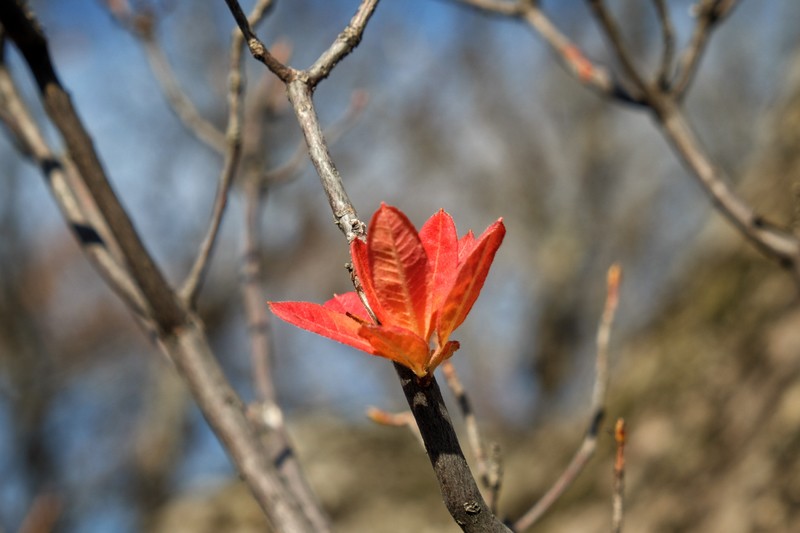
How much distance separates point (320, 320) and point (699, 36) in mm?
1409

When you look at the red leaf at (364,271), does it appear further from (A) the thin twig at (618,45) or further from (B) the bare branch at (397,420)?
(A) the thin twig at (618,45)

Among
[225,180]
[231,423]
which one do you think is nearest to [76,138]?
[225,180]

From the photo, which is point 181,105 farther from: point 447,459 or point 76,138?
point 447,459

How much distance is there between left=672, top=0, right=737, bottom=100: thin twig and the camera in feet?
5.33

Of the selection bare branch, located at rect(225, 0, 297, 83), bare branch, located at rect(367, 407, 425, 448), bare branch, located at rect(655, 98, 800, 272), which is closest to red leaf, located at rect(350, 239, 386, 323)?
bare branch, located at rect(225, 0, 297, 83)

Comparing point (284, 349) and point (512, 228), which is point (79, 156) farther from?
point (284, 349)

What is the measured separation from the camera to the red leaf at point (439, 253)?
605mm

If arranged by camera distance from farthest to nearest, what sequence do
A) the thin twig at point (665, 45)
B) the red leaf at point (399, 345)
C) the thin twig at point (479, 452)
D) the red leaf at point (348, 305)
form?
the thin twig at point (665, 45), the thin twig at point (479, 452), the red leaf at point (348, 305), the red leaf at point (399, 345)

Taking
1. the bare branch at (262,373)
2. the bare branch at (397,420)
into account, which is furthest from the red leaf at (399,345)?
the bare branch at (262,373)

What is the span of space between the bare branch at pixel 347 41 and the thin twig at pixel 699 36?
3.82 feet

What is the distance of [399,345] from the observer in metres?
0.55

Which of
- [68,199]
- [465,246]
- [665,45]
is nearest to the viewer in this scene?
[465,246]

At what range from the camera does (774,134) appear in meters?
3.74

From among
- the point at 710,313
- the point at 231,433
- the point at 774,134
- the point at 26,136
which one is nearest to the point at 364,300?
the point at 231,433
